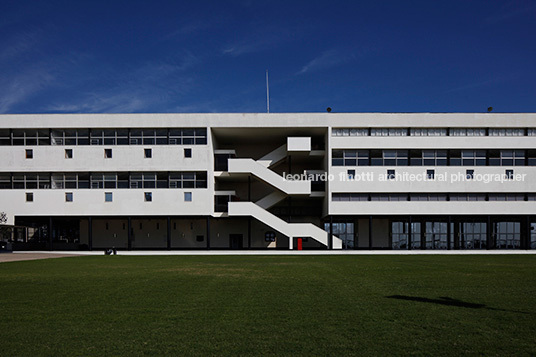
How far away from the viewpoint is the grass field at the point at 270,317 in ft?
24.1

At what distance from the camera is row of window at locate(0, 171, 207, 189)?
4356 centimetres

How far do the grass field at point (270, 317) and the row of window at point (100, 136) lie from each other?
92.6 ft

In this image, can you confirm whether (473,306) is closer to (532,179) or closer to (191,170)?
(191,170)

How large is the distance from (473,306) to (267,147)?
4041 centimetres

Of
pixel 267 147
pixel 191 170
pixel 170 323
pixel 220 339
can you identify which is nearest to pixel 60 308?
pixel 170 323

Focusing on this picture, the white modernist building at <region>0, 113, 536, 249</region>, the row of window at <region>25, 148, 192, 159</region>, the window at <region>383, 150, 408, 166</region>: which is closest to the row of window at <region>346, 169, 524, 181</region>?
the white modernist building at <region>0, 113, 536, 249</region>

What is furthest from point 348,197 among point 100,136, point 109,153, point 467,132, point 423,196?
point 100,136

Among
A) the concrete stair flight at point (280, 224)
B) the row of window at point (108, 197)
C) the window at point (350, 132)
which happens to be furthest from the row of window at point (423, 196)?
the row of window at point (108, 197)

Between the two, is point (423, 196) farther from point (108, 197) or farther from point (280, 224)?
point (108, 197)

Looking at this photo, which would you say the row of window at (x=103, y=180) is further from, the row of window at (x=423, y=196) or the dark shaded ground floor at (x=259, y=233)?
the row of window at (x=423, y=196)

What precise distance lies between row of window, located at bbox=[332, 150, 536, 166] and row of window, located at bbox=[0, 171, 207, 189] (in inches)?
593

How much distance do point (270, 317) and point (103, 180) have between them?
38.2 metres

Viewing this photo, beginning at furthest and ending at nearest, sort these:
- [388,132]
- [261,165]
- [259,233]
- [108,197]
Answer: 1. [259,233]
2. [388,132]
3. [108,197]
4. [261,165]

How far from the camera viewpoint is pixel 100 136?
44.0 meters
